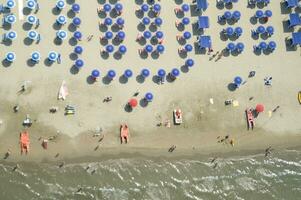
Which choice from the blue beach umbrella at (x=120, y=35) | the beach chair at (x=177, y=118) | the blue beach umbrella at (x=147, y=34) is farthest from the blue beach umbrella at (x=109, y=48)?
the beach chair at (x=177, y=118)

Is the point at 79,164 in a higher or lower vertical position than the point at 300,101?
lower

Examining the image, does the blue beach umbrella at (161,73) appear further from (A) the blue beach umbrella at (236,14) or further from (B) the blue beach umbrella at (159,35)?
(A) the blue beach umbrella at (236,14)

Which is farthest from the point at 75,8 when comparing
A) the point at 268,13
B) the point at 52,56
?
the point at 268,13

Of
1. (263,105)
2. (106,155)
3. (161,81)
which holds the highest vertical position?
(161,81)

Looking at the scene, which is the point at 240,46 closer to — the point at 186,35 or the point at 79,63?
the point at 186,35

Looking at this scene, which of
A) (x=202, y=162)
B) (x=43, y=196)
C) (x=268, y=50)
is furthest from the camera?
(x=268, y=50)

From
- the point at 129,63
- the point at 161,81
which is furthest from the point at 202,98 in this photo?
the point at 129,63

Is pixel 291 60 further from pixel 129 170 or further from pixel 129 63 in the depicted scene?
pixel 129 170
